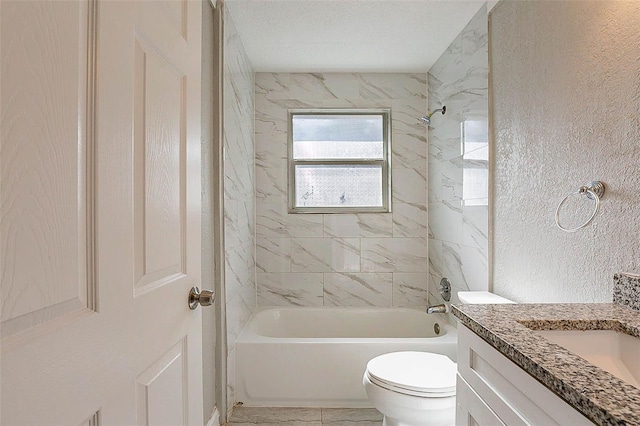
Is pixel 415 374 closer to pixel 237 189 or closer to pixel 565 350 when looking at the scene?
pixel 565 350

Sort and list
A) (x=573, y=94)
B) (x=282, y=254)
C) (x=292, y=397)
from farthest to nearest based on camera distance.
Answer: (x=282, y=254), (x=292, y=397), (x=573, y=94)

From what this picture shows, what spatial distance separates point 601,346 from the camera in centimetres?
104

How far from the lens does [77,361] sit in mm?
595

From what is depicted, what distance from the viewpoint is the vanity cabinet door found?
0.97 metres

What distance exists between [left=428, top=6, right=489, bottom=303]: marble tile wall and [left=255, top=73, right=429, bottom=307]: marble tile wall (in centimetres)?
14

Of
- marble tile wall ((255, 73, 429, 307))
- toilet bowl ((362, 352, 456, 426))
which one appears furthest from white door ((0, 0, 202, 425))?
marble tile wall ((255, 73, 429, 307))

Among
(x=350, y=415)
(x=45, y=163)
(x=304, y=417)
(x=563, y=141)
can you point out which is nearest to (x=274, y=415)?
(x=304, y=417)

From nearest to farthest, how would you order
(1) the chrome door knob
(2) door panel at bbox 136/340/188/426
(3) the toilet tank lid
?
(2) door panel at bbox 136/340/188/426 < (1) the chrome door knob < (3) the toilet tank lid

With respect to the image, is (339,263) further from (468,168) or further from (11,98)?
(11,98)

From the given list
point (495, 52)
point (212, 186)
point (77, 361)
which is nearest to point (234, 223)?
point (212, 186)

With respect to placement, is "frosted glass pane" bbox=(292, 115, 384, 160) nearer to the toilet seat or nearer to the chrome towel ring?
the toilet seat

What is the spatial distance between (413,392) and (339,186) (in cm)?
202

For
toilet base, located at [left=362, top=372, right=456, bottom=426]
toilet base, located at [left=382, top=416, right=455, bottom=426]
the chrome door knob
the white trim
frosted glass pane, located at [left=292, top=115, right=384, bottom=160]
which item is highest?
frosted glass pane, located at [left=292, top=115, right=384, bottom=160]

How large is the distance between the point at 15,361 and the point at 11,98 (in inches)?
12.3
